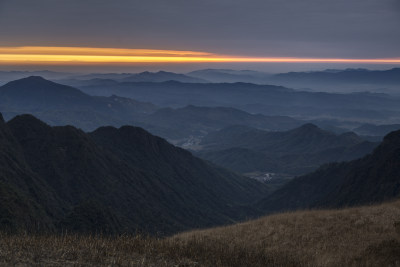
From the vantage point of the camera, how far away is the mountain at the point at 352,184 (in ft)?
305

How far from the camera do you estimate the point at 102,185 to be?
113 metres

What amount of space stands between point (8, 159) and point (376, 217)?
87476mm

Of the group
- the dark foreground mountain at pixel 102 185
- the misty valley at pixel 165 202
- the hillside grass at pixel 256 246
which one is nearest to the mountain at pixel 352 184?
the misty valley at pixel 165 202

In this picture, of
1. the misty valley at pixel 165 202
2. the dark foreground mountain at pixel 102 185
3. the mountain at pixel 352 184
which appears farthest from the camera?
the mountain at pixel 352 184

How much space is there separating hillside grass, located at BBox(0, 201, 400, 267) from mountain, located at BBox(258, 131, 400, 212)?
117ft

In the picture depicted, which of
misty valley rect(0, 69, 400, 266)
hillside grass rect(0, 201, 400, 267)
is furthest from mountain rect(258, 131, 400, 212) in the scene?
hillside grass rect(0, 201, 400, 267)

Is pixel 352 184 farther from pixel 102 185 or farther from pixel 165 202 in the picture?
pixel 102 185

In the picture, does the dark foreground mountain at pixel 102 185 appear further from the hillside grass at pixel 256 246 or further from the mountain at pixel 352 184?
the hillside grass at pixel 256 246

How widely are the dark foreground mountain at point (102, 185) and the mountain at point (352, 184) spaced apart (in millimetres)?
21615

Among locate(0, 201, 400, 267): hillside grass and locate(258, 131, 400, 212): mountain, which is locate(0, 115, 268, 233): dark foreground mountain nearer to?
locate(258, 131, 400, 212): mountain

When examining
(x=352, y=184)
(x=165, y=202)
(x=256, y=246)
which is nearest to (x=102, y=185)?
(x=165, y=202)

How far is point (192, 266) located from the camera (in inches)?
457

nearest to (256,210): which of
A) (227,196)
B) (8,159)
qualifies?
(227,196)

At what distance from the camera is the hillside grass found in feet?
37.8
